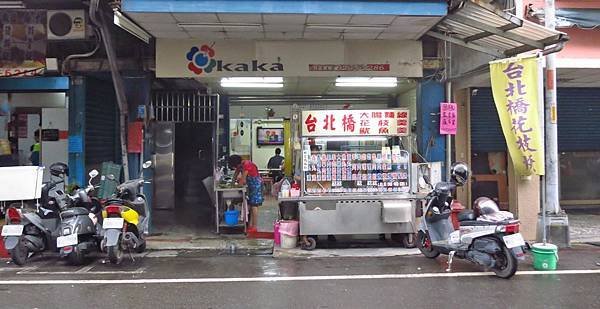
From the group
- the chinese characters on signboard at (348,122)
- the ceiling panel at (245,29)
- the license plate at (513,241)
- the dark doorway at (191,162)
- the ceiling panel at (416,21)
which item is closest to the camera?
the license plate at (513,241)

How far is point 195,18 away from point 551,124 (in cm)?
613

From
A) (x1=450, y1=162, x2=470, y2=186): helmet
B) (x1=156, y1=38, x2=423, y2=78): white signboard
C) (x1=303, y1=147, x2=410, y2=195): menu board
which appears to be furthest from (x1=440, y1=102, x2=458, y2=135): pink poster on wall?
(x1=450, y1=162, x2=470, y2=186): helmet

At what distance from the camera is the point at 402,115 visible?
885 centimetres

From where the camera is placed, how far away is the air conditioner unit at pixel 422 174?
896 cm

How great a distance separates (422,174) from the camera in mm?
9273

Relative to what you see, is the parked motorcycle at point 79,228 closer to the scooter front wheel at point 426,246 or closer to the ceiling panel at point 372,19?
the ceiling panel at point 372,19

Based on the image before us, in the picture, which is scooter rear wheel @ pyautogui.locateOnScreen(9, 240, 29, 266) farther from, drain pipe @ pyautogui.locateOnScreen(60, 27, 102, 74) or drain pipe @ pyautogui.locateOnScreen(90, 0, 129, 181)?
drain pipe @ pyautogui.locateOnScreen(60, 27, 102, 74)

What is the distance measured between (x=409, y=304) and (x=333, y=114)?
13.3 feet

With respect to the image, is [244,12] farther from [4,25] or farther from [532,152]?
[4,25]

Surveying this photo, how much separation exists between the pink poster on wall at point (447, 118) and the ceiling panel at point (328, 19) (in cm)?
306

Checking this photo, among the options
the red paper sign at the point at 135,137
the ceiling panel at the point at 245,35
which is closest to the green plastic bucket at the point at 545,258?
the ceiling panel at the point at 245,35

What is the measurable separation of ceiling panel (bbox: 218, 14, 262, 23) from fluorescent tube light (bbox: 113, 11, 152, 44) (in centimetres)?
145

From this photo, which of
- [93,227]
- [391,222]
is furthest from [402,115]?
[93,227]

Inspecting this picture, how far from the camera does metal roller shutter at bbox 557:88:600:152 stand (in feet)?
42.0
